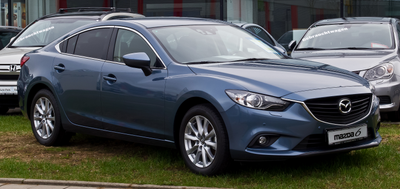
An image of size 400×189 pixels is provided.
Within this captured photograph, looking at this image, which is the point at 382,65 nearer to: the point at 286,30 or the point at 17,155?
the point at 17,155

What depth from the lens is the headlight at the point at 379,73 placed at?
27.0ft

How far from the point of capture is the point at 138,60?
5613 millimetres

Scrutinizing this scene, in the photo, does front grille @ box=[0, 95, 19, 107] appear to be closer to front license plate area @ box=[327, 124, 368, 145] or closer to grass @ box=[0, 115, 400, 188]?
grass @ box=[0, 115, 400, 188]

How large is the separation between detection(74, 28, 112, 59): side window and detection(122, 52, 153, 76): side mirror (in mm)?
792

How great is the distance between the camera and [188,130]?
5.36m

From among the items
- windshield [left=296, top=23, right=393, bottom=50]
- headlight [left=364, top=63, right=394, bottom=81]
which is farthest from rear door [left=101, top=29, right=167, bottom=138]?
windshield [left=296, top=23, right=393, bottom=50]

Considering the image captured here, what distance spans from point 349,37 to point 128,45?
4.79 meters

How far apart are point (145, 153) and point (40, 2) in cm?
1479

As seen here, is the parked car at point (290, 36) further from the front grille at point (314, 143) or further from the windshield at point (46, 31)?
the front grille at point (314, 143)

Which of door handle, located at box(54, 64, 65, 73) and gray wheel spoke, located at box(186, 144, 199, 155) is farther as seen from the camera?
door handle, located at box(54, 64, 65, 73)

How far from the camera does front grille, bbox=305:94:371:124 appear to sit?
4.86 metres

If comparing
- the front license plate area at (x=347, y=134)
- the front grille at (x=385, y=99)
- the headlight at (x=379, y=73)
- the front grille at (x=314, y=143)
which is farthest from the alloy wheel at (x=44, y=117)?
the front grille at (x=385, y=99)

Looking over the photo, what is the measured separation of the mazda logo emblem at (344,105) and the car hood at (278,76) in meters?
0.16

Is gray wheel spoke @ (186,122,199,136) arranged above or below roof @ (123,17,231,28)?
below
